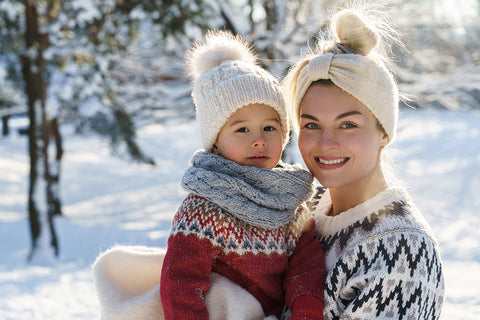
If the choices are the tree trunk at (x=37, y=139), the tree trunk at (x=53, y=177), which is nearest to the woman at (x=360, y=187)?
the tree trunk at (x=37, y=139)

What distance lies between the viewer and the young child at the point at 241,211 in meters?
1.70

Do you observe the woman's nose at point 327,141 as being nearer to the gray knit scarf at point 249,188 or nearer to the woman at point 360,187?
the woman at point 360,187

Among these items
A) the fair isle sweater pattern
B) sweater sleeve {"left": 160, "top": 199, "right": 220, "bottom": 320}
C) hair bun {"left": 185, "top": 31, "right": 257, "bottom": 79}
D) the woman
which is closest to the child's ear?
the woman

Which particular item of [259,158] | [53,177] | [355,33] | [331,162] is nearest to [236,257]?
[259,158]

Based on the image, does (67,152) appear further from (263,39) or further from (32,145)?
(263,39)

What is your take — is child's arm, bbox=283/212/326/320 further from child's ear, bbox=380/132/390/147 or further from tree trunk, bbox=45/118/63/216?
tree trunk, bbox=45/118/63/216

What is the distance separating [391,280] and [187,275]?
70cm

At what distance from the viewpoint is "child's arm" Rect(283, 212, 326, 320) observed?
1.68m

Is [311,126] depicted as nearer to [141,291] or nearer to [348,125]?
[348,125]

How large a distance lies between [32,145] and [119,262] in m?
6.42

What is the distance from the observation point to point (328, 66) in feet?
6.23

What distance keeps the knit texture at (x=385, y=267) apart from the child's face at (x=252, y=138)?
453 mm

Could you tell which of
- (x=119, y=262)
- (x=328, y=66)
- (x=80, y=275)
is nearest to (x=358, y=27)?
(x=328, y=66)

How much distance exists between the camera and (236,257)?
1.78m
